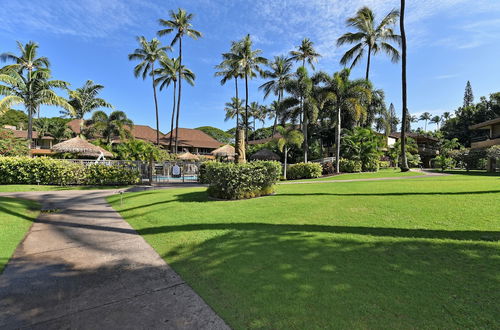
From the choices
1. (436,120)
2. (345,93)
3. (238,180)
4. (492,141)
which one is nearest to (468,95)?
(436,120)

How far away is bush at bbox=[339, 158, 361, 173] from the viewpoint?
22766mm

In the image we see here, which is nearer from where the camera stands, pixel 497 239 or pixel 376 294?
pixel 376 294

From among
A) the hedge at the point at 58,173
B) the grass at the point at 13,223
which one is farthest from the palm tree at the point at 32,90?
the grass at the point at 13,223

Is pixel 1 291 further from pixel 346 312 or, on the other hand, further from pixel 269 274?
pixel 346 312

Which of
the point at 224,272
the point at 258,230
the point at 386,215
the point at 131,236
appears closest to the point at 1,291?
the point at 131,236

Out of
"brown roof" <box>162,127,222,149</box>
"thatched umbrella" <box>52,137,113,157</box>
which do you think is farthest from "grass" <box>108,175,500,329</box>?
"brown roof" <box>162,127,222,149</box>

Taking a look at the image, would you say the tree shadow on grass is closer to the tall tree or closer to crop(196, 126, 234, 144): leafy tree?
crop(196, 126, 234, 144): leafy tree

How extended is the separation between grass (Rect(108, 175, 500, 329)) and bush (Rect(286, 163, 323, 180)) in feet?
44.4

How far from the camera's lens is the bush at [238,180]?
9422mm

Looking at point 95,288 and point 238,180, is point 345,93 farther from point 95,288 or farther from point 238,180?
point 95,288

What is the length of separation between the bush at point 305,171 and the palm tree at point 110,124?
2650 centimetres

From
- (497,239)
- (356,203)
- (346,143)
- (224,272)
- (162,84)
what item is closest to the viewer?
(224,272)

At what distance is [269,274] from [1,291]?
12.4 ft

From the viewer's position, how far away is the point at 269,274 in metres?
3.57
